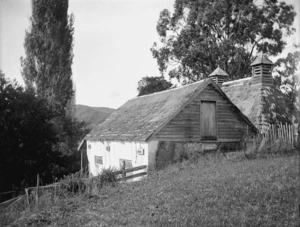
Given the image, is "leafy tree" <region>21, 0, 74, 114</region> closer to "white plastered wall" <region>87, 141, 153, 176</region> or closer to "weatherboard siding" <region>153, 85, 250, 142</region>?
"white plastered wall" <region>87, 141, 153, 176</region>

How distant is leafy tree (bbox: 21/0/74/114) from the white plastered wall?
31.4 feet

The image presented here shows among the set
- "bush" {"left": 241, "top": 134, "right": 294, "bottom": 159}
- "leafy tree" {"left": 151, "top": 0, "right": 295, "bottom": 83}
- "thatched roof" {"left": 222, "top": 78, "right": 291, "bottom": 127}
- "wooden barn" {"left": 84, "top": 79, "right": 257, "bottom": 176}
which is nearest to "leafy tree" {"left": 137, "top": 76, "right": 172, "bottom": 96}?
"leafy tree" {"left": 151, "top": 0, "right": 295, "bottom": 83}

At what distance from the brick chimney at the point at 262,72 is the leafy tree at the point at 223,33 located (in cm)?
819

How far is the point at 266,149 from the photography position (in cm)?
1628

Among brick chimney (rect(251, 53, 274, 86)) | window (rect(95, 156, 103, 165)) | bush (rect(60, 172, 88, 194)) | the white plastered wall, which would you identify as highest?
brick chimney (rect(251, 53, 274, 86))

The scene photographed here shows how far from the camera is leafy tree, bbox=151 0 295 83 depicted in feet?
110

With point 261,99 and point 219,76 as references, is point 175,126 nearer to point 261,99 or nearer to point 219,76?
point 261,99

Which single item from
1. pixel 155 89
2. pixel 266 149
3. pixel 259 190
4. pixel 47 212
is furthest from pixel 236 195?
pixel 155 89

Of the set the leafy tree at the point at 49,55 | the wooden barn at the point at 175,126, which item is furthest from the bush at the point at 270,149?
the leafy tree at the point at 49,55

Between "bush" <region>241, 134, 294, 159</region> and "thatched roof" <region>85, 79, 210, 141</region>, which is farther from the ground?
"thatched roof" <region>85, 79, 210, 141</region>

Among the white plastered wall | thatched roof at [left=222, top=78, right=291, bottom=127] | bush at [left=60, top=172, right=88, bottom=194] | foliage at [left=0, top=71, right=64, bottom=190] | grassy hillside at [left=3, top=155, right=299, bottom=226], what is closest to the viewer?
grassy hillside at [left=3, top=155, right=299, bottom=226]

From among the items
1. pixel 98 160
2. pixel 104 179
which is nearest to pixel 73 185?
pixel 104 179

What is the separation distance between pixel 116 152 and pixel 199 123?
5.65 meters

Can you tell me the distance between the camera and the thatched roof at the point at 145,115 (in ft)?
60.6
